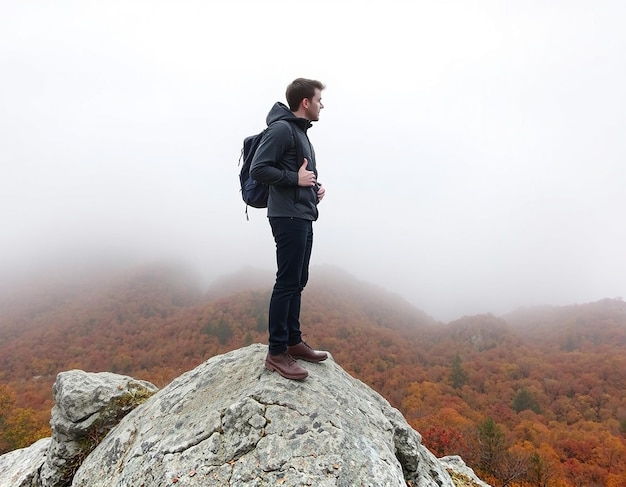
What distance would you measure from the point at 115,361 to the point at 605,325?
194020mm

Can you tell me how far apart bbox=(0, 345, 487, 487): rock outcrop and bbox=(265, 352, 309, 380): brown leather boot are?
0.09 m

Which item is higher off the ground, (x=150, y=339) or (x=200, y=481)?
(x=200, y=481)

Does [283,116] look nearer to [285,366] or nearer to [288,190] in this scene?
[288,190]

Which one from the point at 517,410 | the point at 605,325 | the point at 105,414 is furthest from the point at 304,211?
the point at 605,325

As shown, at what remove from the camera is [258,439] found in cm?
375

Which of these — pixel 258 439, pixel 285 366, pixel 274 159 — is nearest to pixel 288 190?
pixel 274 159

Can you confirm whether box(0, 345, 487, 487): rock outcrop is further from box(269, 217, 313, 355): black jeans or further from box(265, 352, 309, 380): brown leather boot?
box(269, 217, 313, 355): black jeans

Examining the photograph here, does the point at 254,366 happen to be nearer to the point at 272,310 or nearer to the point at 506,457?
the point at 272,310

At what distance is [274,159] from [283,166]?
27 centimetres

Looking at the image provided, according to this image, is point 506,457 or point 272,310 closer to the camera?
point 272,310

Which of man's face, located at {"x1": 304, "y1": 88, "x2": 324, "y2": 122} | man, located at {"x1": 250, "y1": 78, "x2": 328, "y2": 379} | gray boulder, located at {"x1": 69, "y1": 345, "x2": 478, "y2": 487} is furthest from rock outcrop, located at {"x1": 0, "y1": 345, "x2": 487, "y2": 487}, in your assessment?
man's face, located at {"x1": 304, "y1": 88, "x2": 324, "y2": 122}

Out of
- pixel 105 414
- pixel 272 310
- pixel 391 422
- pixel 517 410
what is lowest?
pixel 517 410

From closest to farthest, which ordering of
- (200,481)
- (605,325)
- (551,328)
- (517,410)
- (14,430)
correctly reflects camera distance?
(200,481)
(14,430)
(517,410)
(605,325)
(551,328)

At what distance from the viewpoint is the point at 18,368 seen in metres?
102
